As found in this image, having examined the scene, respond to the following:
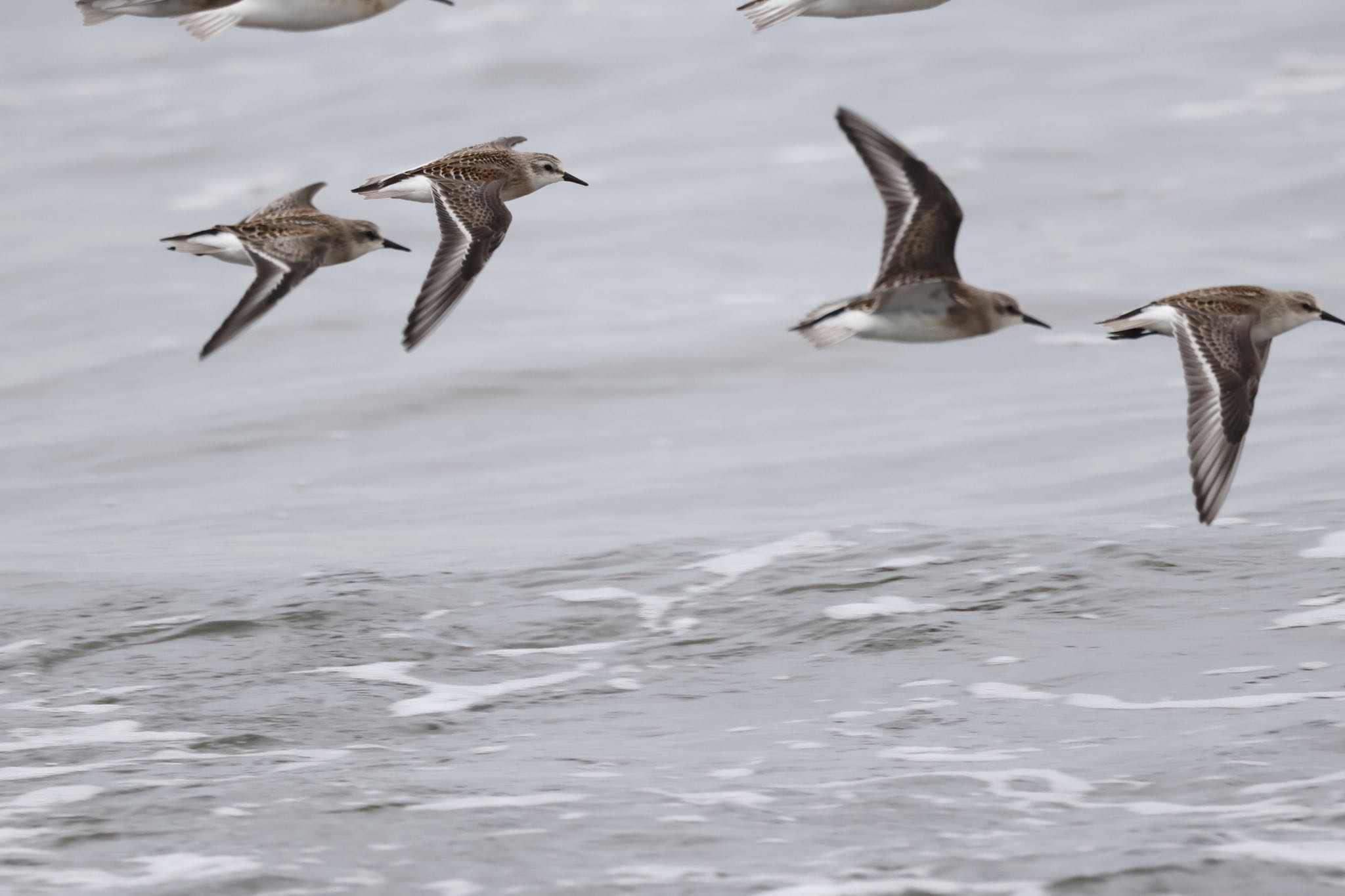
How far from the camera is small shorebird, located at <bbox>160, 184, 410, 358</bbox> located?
6418 millimetres

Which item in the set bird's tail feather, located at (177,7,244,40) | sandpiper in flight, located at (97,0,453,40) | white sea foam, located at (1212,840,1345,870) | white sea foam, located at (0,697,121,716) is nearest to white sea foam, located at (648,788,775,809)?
white sea foam, located at (1212,840,1345,870)

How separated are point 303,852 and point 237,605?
11.4 ft

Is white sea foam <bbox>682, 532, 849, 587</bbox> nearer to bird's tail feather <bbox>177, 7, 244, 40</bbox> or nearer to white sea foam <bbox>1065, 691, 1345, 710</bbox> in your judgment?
→ white sea foam <bbox>1065, 691, 1345, 710</bbox>

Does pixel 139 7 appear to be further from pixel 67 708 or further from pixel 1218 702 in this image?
pixel 1218 702

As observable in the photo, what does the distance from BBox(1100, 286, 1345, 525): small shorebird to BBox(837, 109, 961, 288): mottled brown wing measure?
2.06 ft

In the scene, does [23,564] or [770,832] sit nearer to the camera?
[770,832]

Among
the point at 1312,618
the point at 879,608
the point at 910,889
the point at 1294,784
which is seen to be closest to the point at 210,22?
the point at 879,608

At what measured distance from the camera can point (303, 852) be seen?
18.9 ft

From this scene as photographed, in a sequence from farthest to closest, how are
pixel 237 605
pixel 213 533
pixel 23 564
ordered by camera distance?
1. pixel 213 533
2. pixel 23 564
3. pixel 237 605

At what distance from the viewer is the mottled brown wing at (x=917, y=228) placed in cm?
674

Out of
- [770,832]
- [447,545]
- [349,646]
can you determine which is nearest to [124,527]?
[447,545]

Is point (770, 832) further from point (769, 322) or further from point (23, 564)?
point (769, 322)

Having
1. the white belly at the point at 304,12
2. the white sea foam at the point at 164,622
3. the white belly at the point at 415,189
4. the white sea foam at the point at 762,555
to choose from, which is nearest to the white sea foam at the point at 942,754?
the white belly at the point at 415,189

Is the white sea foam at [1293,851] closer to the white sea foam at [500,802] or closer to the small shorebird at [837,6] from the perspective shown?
the white sea foam at [500,802]
